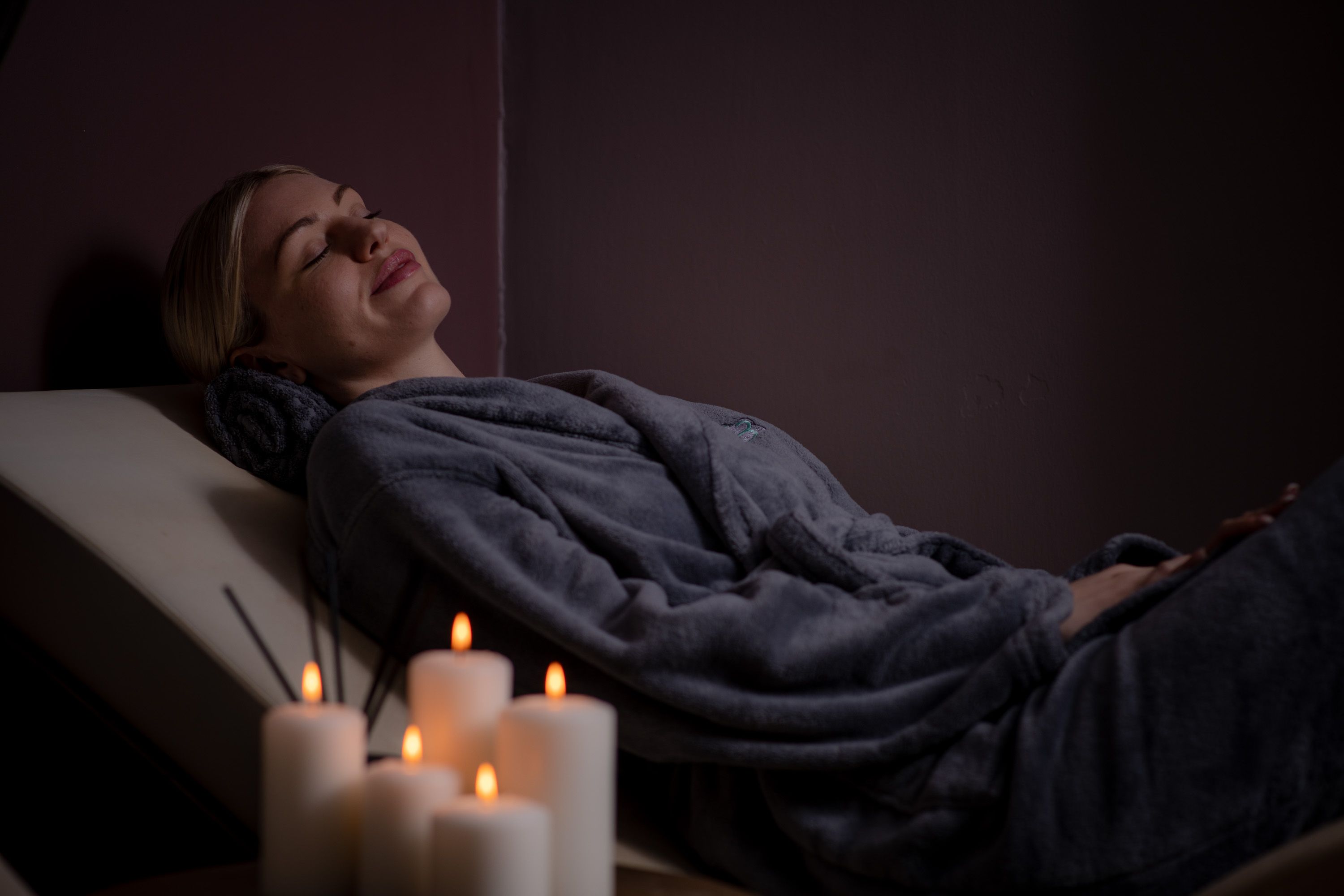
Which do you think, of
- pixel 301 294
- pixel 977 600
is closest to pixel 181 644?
pixel 301 294

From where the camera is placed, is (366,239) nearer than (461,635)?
No

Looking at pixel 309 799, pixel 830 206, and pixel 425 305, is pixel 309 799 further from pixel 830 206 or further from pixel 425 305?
pixel 830 206

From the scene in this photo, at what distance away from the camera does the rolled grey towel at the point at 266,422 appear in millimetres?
1158

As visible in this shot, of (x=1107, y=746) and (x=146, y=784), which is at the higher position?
(x=1107, y=746)

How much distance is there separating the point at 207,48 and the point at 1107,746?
1.51 metres

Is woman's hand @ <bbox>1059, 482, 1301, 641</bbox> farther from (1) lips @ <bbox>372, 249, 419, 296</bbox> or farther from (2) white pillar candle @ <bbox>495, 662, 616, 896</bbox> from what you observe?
(1) lips @ <bbox>372, 249, 419, 296</bbox>

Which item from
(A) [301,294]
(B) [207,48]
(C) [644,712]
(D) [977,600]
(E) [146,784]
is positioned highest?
(B) [207,48]

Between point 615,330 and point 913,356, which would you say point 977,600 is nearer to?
point 913,356

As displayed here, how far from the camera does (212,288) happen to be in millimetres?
1300

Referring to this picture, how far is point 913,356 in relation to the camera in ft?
5.65

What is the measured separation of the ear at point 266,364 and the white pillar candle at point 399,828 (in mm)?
916

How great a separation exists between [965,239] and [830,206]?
0.84ft

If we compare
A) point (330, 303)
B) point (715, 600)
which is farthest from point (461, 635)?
point (330, 303)

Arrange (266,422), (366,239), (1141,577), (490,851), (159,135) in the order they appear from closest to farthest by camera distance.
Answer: (490,851), (1141,577), (266,422), (366,239), (159,135)
